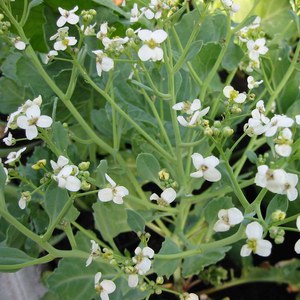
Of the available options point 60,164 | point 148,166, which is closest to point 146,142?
point 148,166

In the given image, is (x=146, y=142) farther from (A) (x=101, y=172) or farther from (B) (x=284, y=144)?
(B) (x=284, y=144)

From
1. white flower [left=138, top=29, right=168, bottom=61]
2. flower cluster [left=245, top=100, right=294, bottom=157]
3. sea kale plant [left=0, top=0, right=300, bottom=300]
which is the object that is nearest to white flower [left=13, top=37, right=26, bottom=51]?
sea kale plant [left=0, top=0, right=300, bottom=300]

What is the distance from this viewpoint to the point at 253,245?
0.41 m

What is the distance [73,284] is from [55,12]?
1.15ft

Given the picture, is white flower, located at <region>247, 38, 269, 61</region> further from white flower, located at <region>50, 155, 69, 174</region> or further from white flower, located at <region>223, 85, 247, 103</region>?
white flower, located at <region>50, 155, 69, 174</region>

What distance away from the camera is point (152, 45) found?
18.2 inches

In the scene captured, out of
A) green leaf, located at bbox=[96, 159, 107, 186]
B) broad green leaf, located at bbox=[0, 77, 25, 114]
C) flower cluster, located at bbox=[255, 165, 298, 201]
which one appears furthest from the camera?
broad green leaf, located at bbox=[0, 77, 25, 114]

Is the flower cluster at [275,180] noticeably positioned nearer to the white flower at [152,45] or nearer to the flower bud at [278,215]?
the flower bud at [278,215]

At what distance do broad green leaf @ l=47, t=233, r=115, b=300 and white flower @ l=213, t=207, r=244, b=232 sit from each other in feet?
0.69

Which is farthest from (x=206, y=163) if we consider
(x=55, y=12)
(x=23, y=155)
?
(x=23, y=155)

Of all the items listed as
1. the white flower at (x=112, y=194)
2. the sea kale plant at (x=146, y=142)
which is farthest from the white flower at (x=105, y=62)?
the white flower at (x=112, y=194)

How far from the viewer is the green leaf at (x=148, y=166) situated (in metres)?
0.53

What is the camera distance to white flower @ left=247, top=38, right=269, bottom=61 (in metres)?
0.57

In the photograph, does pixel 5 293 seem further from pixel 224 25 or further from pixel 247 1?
pixel 247 1
